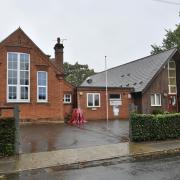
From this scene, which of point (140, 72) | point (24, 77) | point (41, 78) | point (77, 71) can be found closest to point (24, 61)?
point (24, 77)

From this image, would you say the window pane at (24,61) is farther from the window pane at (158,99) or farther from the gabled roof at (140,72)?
the window pane at (158,99)

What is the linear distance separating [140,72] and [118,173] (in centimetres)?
2465

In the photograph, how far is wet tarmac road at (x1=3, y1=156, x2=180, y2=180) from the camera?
804cm

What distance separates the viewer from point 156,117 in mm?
14750

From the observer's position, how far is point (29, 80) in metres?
23.7

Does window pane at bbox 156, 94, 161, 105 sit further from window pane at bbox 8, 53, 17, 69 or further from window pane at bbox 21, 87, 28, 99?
window pane at bbox 8, 53, 17, 69

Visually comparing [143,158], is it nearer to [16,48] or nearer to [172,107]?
[16,48]

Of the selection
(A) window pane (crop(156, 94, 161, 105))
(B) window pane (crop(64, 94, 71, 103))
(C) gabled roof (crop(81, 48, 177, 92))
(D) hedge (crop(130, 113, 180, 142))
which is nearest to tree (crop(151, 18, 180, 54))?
(C) gabled roof (crop(81, 48, 177, 92))

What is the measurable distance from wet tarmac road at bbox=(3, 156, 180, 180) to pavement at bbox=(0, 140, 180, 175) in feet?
1.94

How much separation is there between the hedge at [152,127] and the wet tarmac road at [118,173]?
4502 millimetres

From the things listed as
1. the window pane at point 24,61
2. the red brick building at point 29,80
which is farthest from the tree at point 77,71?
the window pane at point 24,61

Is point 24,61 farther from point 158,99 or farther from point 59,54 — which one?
point 158,99

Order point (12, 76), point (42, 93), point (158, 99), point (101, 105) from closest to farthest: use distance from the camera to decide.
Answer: point (12, 76) < point (42, 93) < point (101, 105) < point (158, 99)

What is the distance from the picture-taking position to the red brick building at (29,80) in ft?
75.3
